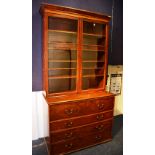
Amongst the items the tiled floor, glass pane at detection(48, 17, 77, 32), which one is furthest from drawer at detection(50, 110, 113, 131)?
glass pane at detection(48, 17, 77, 32)

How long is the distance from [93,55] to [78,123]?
3.71 ft

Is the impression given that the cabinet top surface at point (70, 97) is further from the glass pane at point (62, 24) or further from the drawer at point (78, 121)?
the glass pane at point (62, 24)

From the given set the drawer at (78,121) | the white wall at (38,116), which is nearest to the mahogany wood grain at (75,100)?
the drawer at (78,121)

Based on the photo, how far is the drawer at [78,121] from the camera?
1.84 m

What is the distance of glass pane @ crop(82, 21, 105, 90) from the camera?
87.5 inches

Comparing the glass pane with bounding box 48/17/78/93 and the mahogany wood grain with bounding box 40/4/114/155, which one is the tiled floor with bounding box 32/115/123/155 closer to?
the mahogany wood grain with bounding box 40/4/114/155

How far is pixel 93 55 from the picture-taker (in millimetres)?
2359

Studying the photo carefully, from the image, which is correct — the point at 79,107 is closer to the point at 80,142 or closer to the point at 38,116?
the point at 80,142

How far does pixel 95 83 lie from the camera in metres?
2.45

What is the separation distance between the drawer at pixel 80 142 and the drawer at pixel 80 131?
0.05 metres

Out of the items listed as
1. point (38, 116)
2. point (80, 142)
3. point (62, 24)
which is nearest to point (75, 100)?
point (80, 142)
